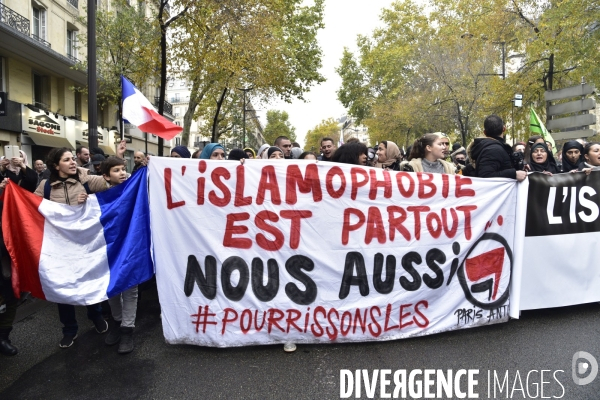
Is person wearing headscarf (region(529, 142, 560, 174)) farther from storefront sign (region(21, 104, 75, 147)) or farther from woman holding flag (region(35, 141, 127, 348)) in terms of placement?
storefront sign (region(21, 104, 75, 147))

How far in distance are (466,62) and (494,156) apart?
2177 cm

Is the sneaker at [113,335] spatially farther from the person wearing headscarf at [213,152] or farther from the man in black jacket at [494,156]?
the man in black jacket at [494,156]

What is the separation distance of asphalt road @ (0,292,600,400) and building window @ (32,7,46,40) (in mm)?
18985

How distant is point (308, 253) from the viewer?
12.2ft

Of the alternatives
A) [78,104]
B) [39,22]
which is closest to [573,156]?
[39,22]

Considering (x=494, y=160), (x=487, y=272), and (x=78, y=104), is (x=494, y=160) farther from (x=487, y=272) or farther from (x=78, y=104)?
(x=78, y=104)

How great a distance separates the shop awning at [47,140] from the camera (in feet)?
60.0

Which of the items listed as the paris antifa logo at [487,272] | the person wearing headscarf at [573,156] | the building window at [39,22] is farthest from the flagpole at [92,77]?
the building window at [39,22]

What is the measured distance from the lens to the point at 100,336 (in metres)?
4.06

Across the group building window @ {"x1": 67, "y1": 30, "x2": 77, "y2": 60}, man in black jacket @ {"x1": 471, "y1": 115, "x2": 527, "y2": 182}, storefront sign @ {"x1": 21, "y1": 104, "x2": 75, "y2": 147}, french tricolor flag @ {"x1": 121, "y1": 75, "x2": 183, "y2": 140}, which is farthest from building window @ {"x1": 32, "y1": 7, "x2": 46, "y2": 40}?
man in black jacket @ {"x1": 471, "y1": 115, "x2": 527, "y2": 182}

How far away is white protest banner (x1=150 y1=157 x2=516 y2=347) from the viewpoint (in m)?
3.65

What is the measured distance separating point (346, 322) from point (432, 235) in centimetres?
107

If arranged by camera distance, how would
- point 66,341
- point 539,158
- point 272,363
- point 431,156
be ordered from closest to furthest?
point 272,363, point 66,341, point 431,156, point 539,158

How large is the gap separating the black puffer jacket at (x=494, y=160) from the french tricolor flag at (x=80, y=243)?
3.16 m
